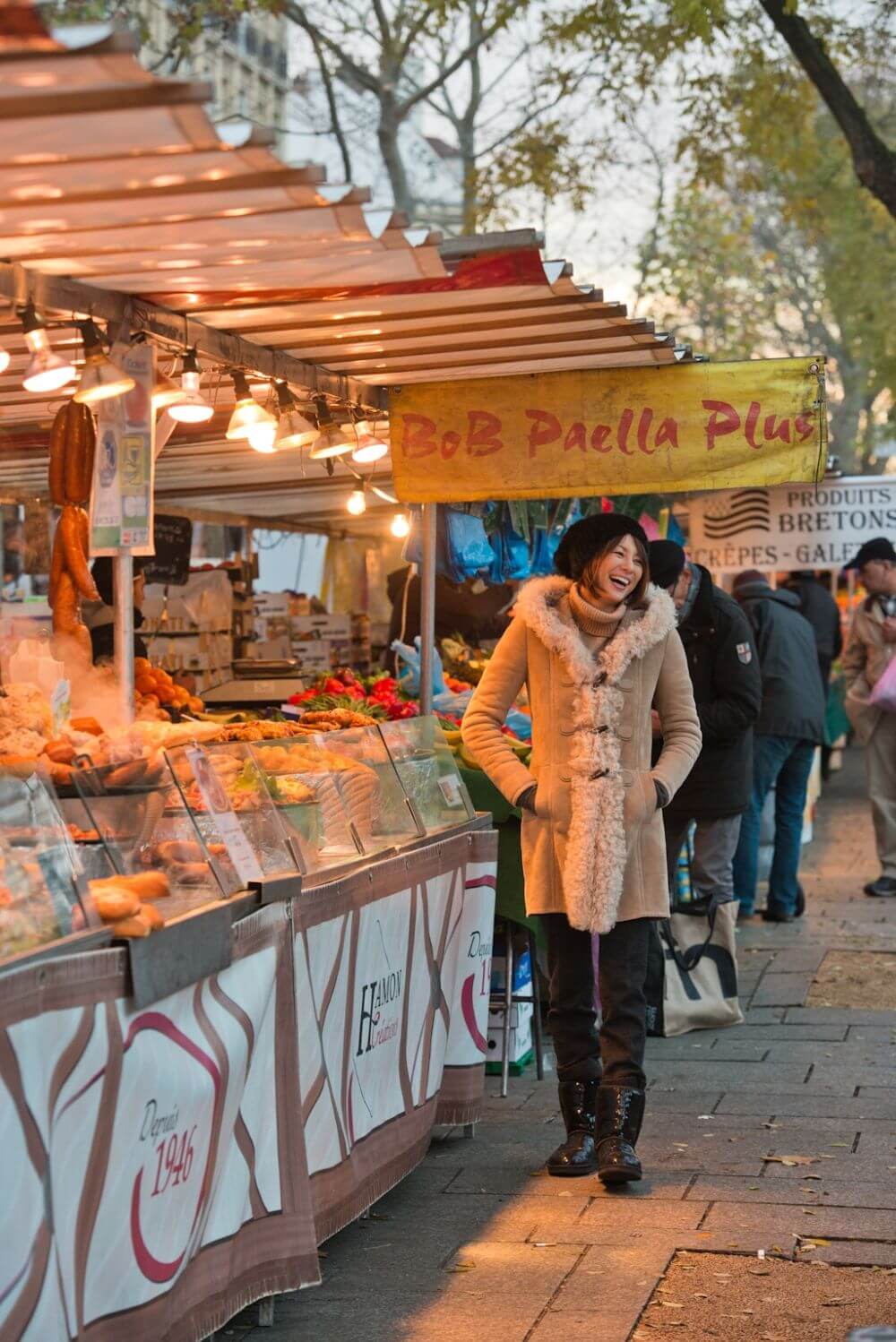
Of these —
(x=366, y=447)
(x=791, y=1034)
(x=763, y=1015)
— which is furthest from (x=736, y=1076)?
(x=366, y=447)

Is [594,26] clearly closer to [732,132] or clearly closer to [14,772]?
[732,132]

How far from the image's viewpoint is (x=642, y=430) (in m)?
6.55

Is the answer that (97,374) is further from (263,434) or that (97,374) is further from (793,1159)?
(793,1159)

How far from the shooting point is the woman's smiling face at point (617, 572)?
5367 millimetres

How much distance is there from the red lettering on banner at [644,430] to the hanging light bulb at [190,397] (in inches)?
66.0

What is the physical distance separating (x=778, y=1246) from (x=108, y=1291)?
208 cm

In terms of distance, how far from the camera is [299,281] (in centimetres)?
507

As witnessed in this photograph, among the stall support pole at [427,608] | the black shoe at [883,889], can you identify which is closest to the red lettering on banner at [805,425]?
the stall support pole at [427,608]

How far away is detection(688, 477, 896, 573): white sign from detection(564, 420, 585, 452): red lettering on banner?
4948mm

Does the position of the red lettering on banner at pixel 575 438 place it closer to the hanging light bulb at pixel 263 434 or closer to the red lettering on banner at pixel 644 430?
the red lettering on banner at pixel 644 430

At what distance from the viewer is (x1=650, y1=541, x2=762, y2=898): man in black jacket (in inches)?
310

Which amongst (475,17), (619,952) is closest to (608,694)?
(619,952)

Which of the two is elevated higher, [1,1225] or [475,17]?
[475,17]

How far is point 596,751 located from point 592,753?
1 cm
